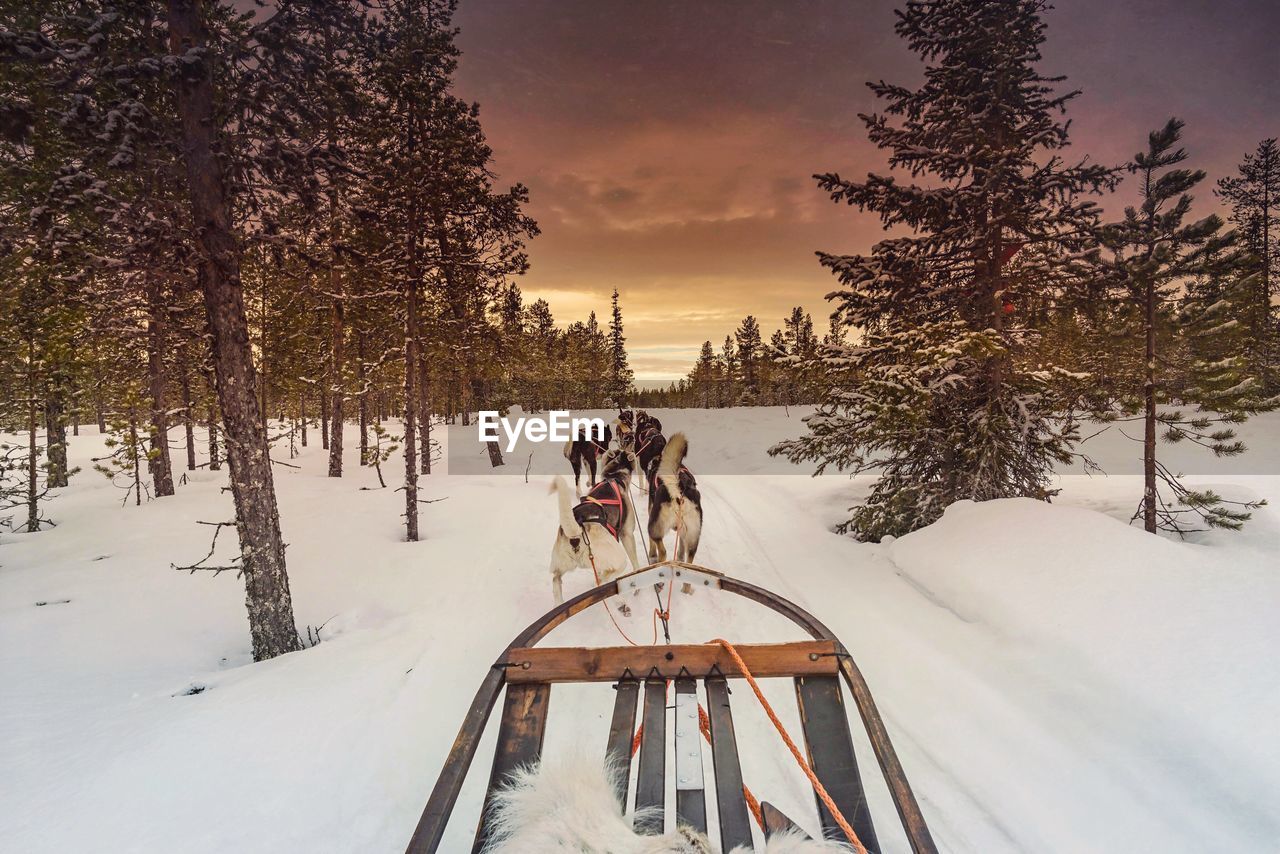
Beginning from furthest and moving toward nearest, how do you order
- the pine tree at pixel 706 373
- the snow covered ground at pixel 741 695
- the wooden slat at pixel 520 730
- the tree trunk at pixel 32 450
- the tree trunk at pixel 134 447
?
the pine tree at pixel 706 373, the tree trunk at pixel 32 450, the tree trunk at pixel 134 447, the snow covered ground at pixel 741 695, the wooden slat at pixel 520 730

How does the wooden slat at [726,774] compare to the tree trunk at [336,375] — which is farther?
the tree trunk at [336,375]

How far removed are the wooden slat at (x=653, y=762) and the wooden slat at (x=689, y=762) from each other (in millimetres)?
79

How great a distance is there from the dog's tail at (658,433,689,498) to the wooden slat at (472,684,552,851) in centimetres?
404

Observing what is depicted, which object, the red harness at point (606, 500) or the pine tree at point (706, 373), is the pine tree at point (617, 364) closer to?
the pine tree at point (706, 373)

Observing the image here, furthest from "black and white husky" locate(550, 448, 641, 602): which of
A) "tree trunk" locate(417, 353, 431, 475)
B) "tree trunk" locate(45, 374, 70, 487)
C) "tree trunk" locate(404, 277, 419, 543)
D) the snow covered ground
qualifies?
"tree trunk" locate(45, 374, 70, 487)

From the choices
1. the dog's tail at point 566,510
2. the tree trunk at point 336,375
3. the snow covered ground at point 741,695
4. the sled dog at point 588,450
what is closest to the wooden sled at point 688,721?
the snow covered ground at point 741,695

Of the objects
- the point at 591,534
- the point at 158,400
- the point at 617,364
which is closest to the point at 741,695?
the point at 591,534

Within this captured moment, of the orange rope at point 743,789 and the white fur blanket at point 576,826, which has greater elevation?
the white fur blanket at point 576,826

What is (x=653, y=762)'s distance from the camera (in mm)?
2219

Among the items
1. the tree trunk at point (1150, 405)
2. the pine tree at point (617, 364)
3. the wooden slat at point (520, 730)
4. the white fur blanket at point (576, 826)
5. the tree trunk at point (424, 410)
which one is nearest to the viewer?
the white fur blanket at point (576, 826)

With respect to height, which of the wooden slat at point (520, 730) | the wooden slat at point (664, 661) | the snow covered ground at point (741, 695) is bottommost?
the snow covered ground at point (741, 695)

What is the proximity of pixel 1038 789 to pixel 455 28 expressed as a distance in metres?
17.2

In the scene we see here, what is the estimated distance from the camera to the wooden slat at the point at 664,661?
2486mm

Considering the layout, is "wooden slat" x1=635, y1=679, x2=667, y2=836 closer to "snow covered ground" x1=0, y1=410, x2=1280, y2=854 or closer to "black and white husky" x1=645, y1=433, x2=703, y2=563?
"snow covered ground" x1=0, y1=410, x2=1280, y2=854
